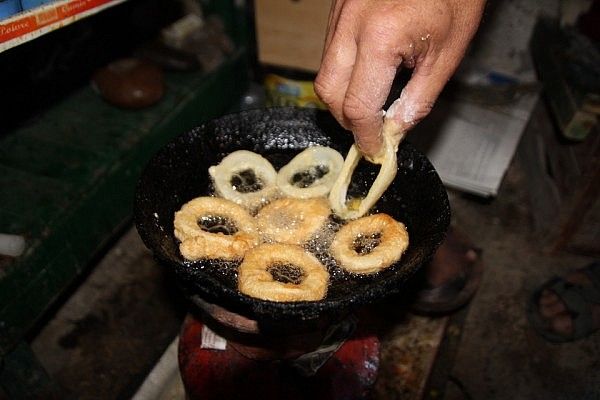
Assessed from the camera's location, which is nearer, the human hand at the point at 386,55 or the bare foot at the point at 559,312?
the human hand at the point at 386,55

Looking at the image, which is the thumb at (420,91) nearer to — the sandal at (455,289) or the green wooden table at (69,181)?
the sandal at (455,289)

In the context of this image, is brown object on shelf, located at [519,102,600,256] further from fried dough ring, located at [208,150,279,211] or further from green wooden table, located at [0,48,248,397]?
green wooden table, located at [0,48,248,397]

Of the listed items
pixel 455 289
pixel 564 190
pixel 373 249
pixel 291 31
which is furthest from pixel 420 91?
pixel 291 31

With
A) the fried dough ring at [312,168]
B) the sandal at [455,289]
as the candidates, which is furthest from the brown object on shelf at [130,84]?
the sandal at [455,289]

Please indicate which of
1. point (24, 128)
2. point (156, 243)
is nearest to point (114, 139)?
point (24, 128)

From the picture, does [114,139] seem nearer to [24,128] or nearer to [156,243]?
[24,128]

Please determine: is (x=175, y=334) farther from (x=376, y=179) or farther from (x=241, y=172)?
(x=376, y=179)
